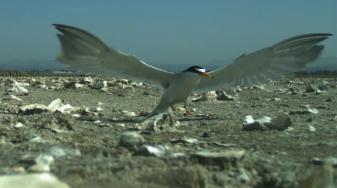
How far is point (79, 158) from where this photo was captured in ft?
14.5

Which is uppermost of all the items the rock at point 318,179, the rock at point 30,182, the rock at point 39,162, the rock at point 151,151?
the rock at point 318,179

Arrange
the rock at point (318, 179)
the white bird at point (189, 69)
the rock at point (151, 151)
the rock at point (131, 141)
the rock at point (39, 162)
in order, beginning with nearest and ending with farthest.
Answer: the rock at point (318, 179)
the rock at point (39, 162)
the rock at point (151, 151)
the rock at point (131, 141)
the white bird at point (189, 69)

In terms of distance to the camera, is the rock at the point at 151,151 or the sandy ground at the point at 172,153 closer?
the sandy ground at the point at 172,153

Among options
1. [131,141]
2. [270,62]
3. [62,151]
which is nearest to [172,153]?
[131,141]

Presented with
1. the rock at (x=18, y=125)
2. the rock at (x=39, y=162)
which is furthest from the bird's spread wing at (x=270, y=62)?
the rock at (x=39, y=162)

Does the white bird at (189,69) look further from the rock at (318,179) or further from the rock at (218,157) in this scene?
the rock at (318,179)

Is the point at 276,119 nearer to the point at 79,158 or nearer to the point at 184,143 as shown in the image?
the point at 184,143

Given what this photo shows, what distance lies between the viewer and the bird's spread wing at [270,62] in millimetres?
9383

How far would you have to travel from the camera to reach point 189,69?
1020 centimetres

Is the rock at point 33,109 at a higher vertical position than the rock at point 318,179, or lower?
lower

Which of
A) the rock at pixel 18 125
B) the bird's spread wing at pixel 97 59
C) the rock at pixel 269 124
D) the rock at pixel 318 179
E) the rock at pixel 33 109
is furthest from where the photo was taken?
the bird's spread wing at pixel 97 59

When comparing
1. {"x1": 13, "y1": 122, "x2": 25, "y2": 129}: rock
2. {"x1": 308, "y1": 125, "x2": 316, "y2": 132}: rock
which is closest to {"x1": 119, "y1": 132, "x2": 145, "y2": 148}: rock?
{"x1": 13, "y1": 122, "x2": 25, "y2": 129}: rock

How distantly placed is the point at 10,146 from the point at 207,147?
5.61 feet

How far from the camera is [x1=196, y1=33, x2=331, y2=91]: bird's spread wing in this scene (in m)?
9.38
